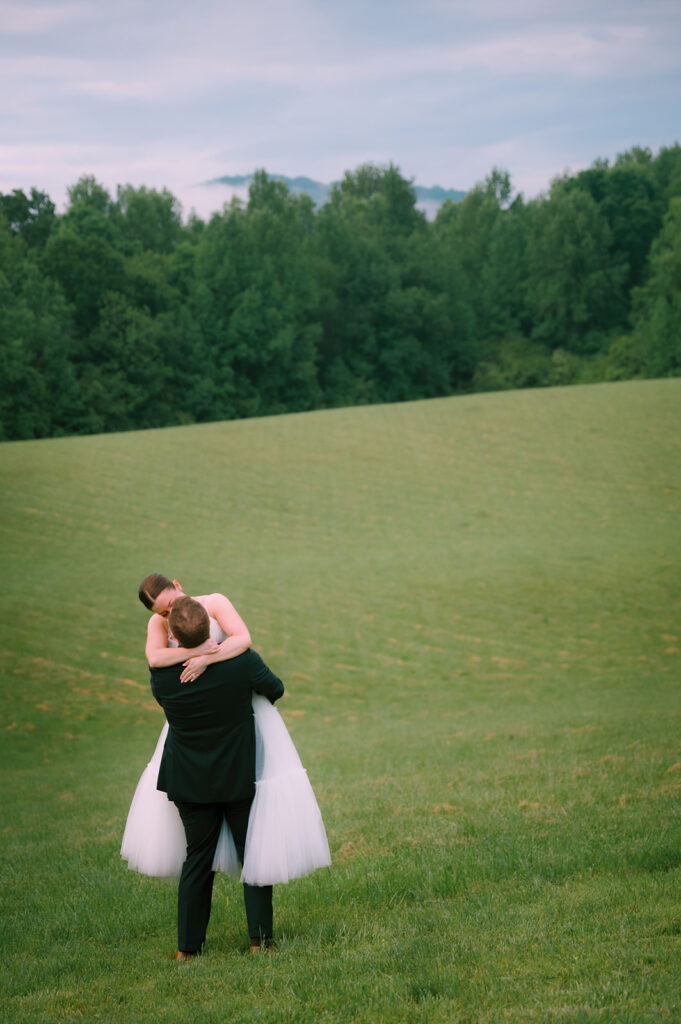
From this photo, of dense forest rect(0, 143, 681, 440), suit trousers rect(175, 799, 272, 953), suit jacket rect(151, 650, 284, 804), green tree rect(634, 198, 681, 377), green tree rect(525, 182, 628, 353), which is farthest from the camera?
green tree rect(525, 182, 628, 353)

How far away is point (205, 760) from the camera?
481cm

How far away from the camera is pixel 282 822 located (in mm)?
4875

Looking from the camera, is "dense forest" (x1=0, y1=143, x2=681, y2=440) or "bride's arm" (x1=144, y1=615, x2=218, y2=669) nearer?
"bride's arm" (x1=144, y1=615, x2=218, y2=669)

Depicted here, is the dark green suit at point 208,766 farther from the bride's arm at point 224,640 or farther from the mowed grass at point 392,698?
the mowed grass at point 392,698

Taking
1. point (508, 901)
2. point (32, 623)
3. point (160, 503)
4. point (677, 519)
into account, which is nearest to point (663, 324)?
point (677, 519)

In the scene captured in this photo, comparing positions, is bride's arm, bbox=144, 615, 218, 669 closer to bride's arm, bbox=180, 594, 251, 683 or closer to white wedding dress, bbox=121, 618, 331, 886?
bride's arm, bbox=180, 594, 251, 683

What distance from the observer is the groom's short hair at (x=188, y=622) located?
4.69m

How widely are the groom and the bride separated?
6 centimetres

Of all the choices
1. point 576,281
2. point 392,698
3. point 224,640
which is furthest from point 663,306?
point 224,640

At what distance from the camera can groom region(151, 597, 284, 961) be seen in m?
4.79

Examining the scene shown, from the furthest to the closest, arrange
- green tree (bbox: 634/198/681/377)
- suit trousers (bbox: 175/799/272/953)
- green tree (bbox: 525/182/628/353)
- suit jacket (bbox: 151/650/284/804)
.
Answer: green tree (bbox: 525/182/628/353), green tree (bbox: 634/198/681/377), suit trousers (bbox: 175/799/272/953), suit jacket (bbox: 151/650/284/804)

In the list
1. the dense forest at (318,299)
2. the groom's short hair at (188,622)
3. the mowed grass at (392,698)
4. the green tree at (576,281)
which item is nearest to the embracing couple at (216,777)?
the groom's short hair at (188,622)

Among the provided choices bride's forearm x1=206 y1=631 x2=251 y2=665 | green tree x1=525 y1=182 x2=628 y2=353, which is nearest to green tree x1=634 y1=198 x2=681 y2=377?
green tree x1=525 y1=182 x2=628 y2=353

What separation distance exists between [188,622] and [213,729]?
0.59 meters
